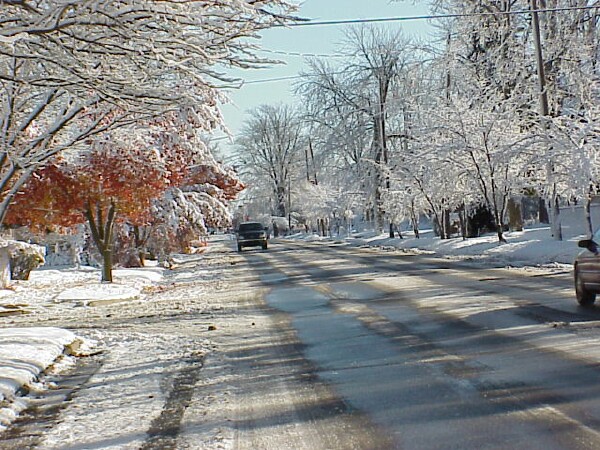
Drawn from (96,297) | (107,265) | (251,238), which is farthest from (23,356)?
(251,238)

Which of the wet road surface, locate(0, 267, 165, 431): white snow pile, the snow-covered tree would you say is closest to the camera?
the wet road surface

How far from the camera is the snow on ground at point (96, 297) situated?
29.2 ft

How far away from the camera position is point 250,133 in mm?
92062

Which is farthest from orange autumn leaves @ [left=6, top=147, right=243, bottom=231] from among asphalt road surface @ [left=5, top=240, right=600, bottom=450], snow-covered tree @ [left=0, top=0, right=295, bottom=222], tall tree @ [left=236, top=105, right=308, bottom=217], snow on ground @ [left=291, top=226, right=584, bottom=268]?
tall tree @ [left=236, top=105, right=308, bottom=217]

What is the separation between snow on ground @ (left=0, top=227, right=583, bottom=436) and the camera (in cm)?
891

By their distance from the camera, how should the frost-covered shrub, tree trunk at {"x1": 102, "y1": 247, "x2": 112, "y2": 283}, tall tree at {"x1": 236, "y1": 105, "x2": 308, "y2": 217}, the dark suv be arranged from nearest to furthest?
tree trunk at {"x1": 102, "y1": 247, "x2": 112, "y2": 283}
the frost-covered shrub
the dark suv
tall tree at {"x1": 236, "y1": 105, "x2": 308, "y2": 217}

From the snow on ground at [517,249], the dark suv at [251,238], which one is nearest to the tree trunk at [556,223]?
the snow on ground at [517,249]

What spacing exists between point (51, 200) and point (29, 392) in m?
14.2

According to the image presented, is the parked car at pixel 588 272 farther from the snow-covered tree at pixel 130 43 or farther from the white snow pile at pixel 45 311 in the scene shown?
the white snow pile at pixel 45 311

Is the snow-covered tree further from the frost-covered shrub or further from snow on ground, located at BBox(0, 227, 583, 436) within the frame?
the frost-covered shrub

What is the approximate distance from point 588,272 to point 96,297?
1344cm

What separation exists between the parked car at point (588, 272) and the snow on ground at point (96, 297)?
618 cm

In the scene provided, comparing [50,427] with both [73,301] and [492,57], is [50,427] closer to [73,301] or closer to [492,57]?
[73,301]

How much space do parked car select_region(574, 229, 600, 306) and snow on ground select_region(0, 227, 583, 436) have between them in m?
6.18
